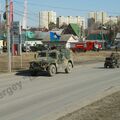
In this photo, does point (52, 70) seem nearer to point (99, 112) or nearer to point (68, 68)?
point (68, 68)

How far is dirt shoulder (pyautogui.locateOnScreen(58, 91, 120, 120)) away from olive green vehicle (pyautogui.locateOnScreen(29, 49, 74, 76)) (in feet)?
51.4

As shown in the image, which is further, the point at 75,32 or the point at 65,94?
the point at 75,32

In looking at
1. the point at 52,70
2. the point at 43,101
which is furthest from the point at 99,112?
the point at 52,70

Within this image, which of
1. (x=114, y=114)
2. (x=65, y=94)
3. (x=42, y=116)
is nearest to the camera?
(x=114, y=114)

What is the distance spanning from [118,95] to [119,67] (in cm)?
2492

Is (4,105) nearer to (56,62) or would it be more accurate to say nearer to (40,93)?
(40,93)

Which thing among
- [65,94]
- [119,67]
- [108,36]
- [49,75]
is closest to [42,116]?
[65,94]

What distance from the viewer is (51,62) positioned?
3102cm

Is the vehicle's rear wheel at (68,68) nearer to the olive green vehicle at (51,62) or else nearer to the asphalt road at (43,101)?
the olive green vehicle at (51,62)

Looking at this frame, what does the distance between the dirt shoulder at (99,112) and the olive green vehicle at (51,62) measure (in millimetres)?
15675

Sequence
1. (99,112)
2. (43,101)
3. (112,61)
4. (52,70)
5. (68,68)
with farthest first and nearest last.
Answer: (112,61) < (68,68) < (52,70) < (43,101) < (99,112)

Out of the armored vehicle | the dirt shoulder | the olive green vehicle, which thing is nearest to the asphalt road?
the dirt shoulder

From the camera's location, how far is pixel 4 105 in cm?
1507

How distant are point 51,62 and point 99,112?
61.4ft
